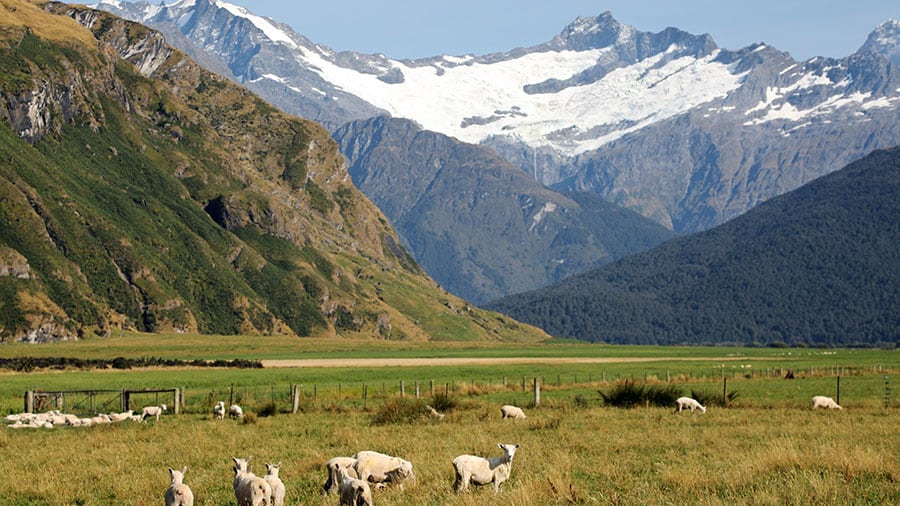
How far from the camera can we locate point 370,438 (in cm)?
3988

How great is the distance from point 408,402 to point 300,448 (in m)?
12.7

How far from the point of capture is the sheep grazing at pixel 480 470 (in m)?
26.7

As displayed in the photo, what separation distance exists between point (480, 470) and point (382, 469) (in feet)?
9.68

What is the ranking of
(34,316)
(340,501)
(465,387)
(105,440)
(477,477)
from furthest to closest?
1. (34,316)
2. (465,387)
3. (105,440)
4. (477,477)
5. (340,501)

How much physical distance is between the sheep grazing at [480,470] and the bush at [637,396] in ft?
94.5

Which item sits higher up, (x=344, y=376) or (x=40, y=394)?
(x=40, y=394)

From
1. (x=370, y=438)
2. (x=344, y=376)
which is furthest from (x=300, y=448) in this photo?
(x=344, y=376)

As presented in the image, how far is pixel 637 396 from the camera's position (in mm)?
56531

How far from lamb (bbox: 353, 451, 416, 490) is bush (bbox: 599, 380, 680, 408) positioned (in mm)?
29205

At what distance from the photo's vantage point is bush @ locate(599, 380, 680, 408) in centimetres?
5578

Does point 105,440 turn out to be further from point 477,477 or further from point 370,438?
point 477,477

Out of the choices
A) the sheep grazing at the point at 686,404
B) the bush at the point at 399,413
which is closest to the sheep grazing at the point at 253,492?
the bush at the point at 399,413

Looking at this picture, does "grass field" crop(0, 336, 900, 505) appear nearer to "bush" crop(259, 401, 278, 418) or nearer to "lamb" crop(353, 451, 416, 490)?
"lamb" crop(353, 451, 416, 490)

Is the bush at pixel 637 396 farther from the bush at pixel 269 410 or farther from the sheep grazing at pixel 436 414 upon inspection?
the bush at pixel 269 410
